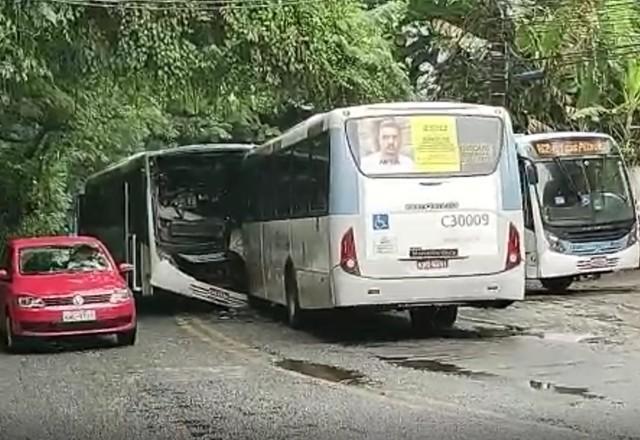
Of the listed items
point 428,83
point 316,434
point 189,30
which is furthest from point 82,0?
point 428,83

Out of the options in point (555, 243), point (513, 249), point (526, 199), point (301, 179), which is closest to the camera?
point (513, 249)

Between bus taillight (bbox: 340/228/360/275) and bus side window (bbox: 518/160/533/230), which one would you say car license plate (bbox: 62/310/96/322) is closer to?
bus taillight (bbox: 340/228/360/275)

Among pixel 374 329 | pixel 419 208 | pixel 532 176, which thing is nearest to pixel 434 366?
pixel 419 208

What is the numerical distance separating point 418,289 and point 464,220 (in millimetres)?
1063

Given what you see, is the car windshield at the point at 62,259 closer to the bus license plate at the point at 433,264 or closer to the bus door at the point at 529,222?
the bus license plate at the point at 433,264

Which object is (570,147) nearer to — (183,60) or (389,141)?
(183,60)

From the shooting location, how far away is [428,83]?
35562mm

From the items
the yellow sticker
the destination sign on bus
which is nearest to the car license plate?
the yellow sticker

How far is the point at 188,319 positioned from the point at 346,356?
25.3 feet

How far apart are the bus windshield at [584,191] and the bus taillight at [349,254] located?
9363mm

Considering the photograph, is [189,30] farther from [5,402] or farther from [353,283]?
[5,402]

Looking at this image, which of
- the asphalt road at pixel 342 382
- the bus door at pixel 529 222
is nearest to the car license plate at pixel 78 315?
the asphalt road at pixel 342 382

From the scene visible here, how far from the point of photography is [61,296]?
17.1m

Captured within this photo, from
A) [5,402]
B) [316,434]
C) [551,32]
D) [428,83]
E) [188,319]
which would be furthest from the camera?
[428,83]
